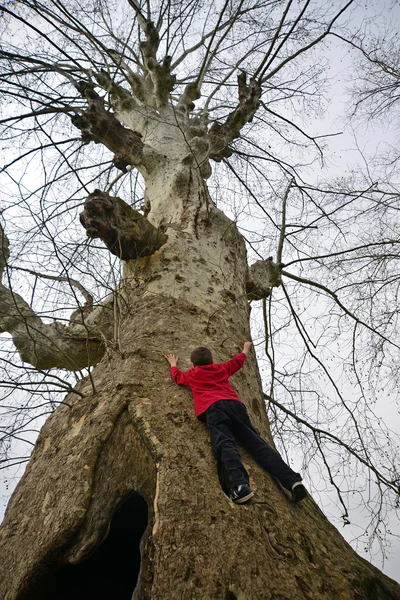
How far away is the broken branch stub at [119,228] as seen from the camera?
2.12 m

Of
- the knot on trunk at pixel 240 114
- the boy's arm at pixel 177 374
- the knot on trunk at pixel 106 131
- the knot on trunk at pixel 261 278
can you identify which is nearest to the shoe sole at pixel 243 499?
the boy's arm at pixel 177 374

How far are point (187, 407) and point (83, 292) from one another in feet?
5.54

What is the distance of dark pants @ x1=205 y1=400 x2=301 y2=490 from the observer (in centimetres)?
134

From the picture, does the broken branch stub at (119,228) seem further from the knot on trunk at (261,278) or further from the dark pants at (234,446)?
the dark pants at (234,446)

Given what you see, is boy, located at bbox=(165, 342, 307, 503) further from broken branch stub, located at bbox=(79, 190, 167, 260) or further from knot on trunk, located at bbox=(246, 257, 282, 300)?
knot on trunk, located at bbox=(246, 257, 282, 300)

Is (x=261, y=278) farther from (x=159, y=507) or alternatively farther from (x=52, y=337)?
(x=159, y=507)

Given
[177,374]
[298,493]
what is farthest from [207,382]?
[298,493]

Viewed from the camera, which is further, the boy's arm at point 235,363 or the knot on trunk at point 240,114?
the knot on trunk at point 240,114

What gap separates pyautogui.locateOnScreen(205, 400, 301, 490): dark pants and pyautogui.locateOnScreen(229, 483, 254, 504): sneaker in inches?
0.7

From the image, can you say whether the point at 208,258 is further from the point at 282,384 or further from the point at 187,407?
the point at 282,384

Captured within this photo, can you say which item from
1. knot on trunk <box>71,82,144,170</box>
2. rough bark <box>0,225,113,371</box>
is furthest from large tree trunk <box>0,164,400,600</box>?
knot on trunk <box>71,82,144,170</box>

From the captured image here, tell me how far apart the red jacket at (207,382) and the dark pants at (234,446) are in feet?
0.10

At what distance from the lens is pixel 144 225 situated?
2328 mm

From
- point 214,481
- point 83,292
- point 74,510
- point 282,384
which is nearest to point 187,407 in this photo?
point 214,481
